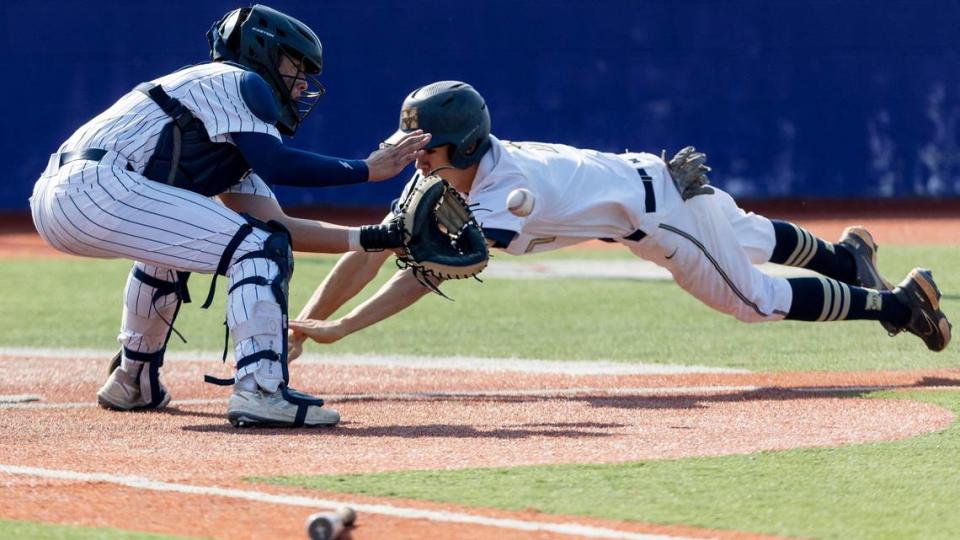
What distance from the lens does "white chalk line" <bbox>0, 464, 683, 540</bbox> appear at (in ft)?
12.8

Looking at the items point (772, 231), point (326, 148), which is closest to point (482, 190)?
point (772, 231)

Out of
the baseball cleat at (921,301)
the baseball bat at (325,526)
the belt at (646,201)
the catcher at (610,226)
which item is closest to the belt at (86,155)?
the catcher at (610,226)

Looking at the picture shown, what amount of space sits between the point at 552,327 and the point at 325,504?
5.99 metres

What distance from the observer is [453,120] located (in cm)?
673

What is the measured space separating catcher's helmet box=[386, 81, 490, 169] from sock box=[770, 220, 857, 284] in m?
1.74

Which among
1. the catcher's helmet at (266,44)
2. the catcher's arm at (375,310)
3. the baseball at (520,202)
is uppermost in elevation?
the catcher's helmet at (266,44)

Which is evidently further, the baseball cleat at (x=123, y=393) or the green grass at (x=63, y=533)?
the baseball cleat at (x=123, y=393)

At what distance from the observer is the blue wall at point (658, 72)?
20.7m

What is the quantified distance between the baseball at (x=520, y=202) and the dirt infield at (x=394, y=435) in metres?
0.84

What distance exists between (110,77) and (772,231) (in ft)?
48.4

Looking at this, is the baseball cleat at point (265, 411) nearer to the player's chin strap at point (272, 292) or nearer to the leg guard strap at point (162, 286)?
the player's chin strap at point (272, 292)

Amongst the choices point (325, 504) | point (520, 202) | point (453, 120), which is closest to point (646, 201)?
point (520, 202)

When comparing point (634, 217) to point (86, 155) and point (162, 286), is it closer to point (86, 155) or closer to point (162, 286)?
point (162, 286)

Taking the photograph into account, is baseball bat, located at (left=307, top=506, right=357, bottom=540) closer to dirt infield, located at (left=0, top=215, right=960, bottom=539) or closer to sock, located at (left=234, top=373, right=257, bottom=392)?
dirt infield, located at (left=0, top=215, right=960, bottom=539)
